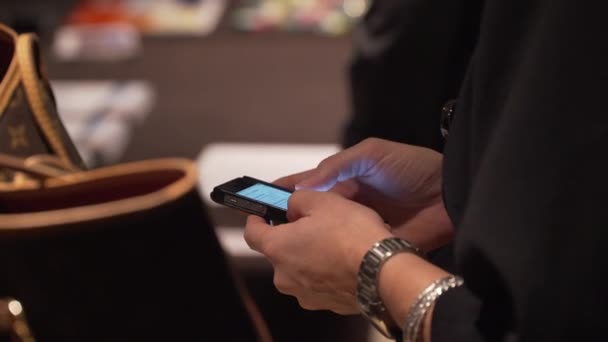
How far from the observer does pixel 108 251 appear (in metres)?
0.56

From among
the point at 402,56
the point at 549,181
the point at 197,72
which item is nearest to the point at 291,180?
the point at 549,181

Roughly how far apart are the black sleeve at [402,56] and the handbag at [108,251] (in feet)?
1.31

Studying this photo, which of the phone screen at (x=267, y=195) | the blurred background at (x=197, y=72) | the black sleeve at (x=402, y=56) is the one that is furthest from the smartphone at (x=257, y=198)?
the blurred background at (x=197, y=72)

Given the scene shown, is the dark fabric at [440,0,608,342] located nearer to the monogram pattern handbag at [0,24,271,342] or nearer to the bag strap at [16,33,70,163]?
the monogram pattern handbag at [0,24,271,342]

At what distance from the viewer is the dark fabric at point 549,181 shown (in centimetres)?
44

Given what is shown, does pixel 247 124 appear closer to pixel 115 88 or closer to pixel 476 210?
pixel 115 88

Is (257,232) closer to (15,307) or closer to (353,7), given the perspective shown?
(15,307)

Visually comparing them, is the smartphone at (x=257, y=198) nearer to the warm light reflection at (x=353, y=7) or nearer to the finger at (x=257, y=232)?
the finger at (x=257, y=232)

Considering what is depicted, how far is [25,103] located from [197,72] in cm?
165

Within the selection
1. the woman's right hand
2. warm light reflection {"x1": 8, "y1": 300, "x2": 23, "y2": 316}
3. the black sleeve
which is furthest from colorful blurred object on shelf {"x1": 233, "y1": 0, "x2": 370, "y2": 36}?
warm light reflection {"x1": 8, "y1": 300, "x2": 23, "y2": 316}

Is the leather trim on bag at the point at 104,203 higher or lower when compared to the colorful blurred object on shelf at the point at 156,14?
higher

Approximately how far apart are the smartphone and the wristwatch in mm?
83

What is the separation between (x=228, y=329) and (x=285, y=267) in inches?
3.7

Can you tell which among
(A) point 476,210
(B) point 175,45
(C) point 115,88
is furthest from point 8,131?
(B) point 175,45
